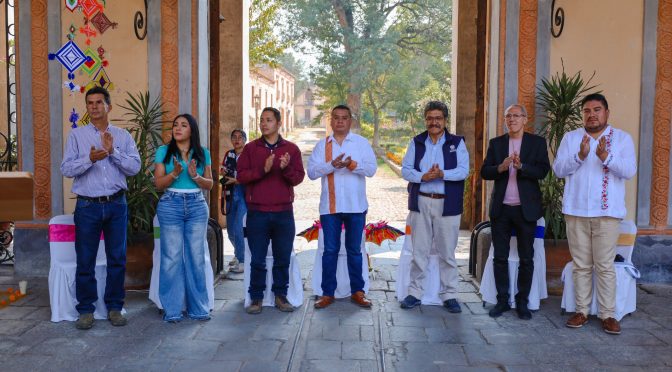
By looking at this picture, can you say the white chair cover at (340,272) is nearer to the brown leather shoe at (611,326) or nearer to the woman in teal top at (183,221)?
the woman in teal top at (183,221)

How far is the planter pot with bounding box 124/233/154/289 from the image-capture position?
6227 millimetres

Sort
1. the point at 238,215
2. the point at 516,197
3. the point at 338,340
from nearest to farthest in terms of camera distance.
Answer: the point at 338,340 < the point at 516,197 < the point at 238,215

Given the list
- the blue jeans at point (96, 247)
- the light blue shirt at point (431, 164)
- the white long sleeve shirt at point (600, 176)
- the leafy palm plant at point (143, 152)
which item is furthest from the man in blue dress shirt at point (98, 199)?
the white long sleeve shirt at point (600, 176)

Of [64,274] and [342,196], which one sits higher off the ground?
[342,196]

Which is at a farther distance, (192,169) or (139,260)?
(139,260)

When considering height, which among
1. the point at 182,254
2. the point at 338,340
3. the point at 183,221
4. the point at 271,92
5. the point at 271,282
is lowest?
the point at 338,340

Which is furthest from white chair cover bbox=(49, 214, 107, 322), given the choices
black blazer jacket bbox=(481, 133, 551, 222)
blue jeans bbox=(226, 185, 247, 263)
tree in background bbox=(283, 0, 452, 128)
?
tree in background bbox=(283, 0, 452, 128)

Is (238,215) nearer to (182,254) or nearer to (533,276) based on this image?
(182,254)

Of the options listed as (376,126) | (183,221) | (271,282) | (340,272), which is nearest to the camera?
(183,221)

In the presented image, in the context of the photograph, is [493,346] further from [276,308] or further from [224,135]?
[224,135]

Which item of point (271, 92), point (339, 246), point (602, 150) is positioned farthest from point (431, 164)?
point (271, 92)

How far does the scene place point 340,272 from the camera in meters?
5.99

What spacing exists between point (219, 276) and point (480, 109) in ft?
12.1

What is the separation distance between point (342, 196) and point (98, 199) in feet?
6.25
